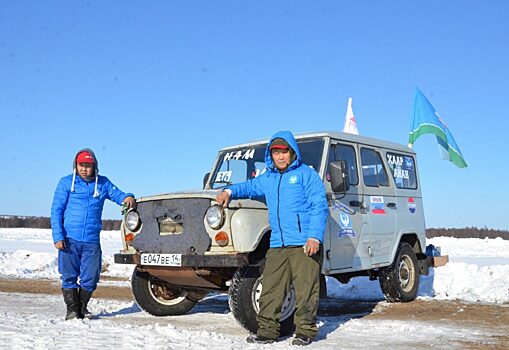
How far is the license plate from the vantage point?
18.9ft

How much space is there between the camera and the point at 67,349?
14.9 feet

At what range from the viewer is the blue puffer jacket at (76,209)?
20.7ft

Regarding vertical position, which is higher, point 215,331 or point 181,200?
point 181,200

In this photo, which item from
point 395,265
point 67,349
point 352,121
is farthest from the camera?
point 352,121

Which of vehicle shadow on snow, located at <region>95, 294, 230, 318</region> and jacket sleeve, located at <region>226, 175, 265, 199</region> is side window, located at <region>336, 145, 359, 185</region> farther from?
vehicle shadow on snow, located at <region>95, 294, 230, 318</region>

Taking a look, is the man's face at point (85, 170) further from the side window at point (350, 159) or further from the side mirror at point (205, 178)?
the side window at point (350, 159)

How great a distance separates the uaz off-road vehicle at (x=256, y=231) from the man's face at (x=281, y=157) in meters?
0.63

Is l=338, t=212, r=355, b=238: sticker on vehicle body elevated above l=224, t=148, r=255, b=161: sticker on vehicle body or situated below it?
below

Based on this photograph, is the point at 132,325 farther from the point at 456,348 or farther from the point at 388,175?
the point at 388,175

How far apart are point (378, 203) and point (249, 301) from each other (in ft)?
9.86

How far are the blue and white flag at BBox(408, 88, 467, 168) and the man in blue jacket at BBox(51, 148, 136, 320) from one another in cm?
645

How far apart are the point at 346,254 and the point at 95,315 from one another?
3032mm

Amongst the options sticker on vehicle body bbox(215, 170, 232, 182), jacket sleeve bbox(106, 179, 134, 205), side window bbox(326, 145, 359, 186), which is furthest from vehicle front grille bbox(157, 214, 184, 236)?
side window bbox(326, 145, 359, 186)

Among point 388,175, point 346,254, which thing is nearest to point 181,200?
point 346,254
